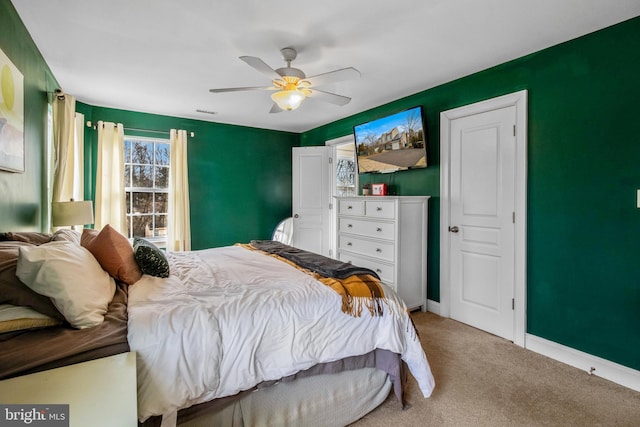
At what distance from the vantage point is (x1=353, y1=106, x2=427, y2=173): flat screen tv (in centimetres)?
336

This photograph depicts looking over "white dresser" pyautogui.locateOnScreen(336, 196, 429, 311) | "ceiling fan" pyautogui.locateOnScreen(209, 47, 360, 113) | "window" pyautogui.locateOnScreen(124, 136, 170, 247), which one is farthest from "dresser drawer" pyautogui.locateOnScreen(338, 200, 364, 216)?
"window" pyautogui.locateOnScreen(124, 136, 170, 247)

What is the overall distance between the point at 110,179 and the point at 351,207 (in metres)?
3.04

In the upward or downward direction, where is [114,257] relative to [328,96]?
downward

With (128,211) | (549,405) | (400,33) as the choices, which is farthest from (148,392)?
(128,211)

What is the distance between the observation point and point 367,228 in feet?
11.6

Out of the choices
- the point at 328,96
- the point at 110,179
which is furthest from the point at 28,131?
the point at 328,96

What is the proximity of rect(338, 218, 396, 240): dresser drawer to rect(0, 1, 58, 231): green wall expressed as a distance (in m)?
2.93

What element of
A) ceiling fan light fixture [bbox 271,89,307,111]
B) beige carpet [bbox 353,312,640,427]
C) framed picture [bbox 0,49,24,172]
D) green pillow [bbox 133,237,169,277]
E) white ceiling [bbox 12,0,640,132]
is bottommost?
beige carpet [bbox 353,312,640,427]

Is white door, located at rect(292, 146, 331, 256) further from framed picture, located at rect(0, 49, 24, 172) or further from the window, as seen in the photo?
Result: framed picture, located at rect(0, 49, 24, 172)

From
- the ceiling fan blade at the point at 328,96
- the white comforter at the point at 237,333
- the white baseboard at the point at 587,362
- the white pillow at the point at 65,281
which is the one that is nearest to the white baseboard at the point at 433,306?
the white baseboard at the point at 587,362

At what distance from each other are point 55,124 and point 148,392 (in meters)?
2.96

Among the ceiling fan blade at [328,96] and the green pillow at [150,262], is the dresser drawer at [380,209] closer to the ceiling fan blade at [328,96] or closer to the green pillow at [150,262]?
the ceiling fan blade at [328,96]

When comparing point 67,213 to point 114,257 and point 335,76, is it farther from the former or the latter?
point 335,76

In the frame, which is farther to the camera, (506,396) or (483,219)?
(483,219)
